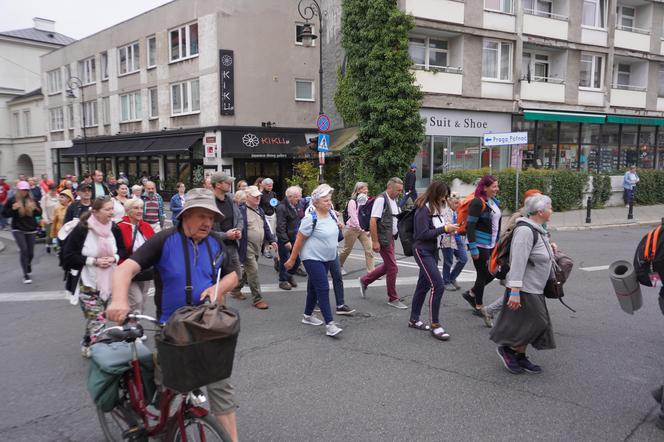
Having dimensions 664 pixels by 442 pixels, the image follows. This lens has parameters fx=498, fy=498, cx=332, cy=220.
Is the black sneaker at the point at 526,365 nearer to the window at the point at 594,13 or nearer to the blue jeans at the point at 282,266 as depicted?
the blue jeans at the point at 282,266

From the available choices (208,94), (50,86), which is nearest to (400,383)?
(208,94)

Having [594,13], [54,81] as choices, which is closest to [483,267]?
[594,13]

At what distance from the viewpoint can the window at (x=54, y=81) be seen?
1423 inches

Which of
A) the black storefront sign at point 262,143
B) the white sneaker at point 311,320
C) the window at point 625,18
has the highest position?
the window at point 625,18

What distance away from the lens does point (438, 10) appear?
19.5 meters

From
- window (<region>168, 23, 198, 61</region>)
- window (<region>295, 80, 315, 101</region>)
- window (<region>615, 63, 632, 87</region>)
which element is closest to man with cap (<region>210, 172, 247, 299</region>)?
window (<region>295, 80, 315, 101</region>)

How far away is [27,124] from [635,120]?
144 ft

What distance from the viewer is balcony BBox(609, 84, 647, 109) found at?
25.4m

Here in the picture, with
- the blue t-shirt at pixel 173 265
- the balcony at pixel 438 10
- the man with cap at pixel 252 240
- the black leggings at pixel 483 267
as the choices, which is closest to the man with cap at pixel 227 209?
the man with cap at pixel 252 240

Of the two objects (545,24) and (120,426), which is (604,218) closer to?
(545,24)

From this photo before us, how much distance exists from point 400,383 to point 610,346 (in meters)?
2.57

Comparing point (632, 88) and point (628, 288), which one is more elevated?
point (632, 88)

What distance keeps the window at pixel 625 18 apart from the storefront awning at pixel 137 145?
22.0 m

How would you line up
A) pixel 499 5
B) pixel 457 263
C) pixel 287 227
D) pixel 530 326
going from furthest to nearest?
pixel 499 5 < pixel 287 227 < pixel 457 263 < pixel 530 326
